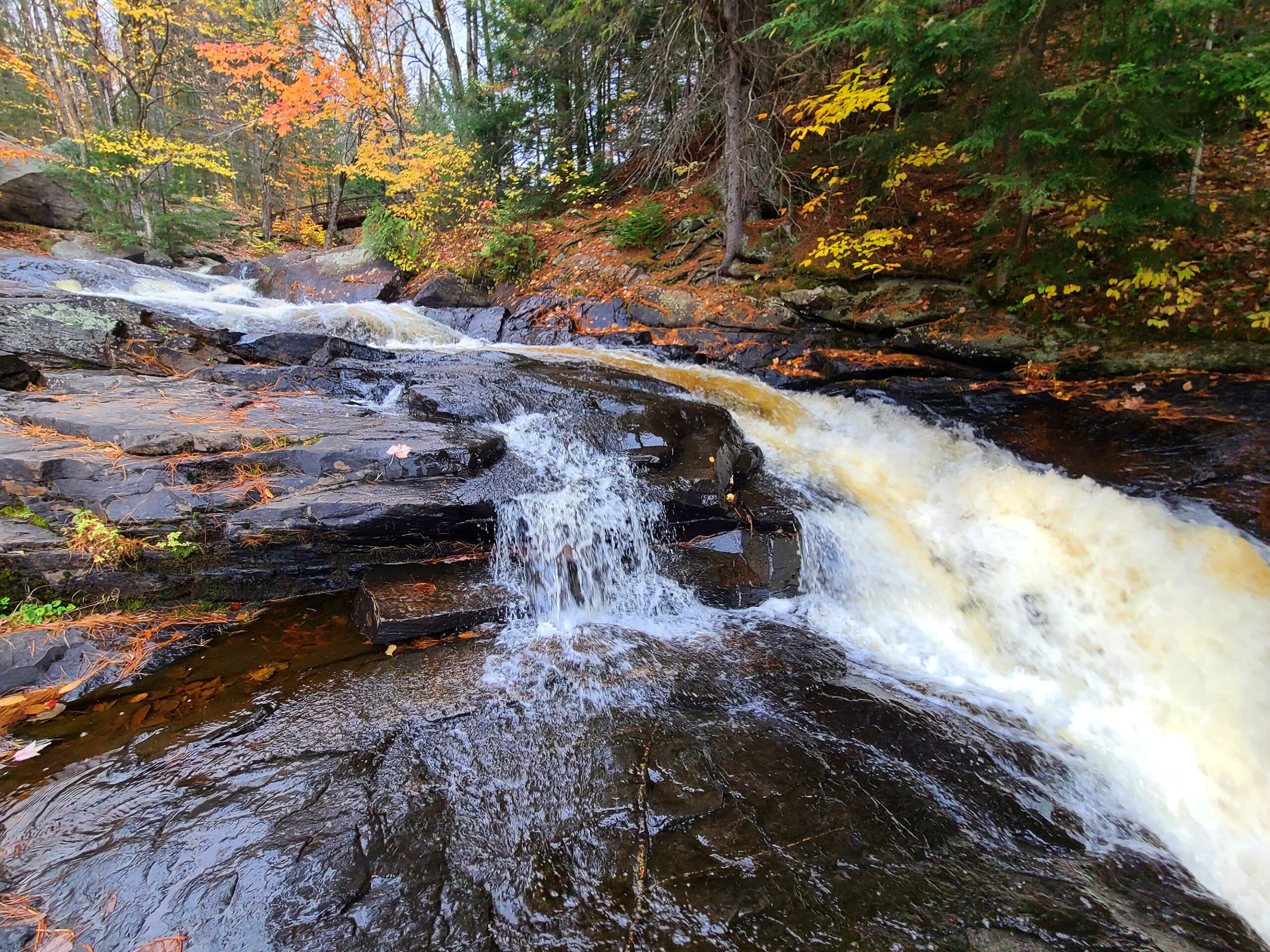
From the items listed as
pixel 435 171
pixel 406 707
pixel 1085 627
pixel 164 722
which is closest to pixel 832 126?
pixel 435 171

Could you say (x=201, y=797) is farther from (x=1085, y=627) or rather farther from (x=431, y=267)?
(x=431, y=267)

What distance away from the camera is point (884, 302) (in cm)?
781

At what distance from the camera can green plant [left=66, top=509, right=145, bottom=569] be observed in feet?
11.8

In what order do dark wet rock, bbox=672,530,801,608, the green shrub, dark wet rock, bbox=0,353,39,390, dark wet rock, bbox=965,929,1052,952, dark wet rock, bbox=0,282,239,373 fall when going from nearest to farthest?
dark wet rock, bbox=965,929,1052,952 < dark wet rock, bbox=672,530,801,608 < dark wet rock, bbox=0,353,39,390 < dark wet rock, bbox=0,282,239,373 < the green shrub

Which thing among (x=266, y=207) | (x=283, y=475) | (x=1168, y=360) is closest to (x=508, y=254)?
(x=283, y=475)

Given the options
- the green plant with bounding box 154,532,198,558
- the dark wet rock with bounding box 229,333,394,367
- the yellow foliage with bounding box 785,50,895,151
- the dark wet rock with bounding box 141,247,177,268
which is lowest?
the green plant with bounding box 154,532,198,558

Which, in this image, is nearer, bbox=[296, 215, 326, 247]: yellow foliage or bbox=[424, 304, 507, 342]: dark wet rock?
bbox=[424, 304, 507, 342]: dark wet rock

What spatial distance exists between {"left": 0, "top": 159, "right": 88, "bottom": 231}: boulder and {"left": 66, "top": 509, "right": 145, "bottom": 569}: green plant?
1550 centimetres

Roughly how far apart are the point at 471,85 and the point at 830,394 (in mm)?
12772

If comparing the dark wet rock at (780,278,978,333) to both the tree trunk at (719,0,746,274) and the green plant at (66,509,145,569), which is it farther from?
the green plant at (66,509,145,569)

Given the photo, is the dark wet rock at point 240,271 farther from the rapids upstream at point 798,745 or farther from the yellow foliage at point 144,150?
the rapids upstream at point 798,745

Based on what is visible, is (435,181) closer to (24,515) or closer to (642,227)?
(642,227)

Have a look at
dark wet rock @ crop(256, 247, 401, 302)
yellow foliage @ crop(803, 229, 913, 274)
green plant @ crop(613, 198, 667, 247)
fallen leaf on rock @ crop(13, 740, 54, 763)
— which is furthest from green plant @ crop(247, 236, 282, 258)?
fallen leaf on rock @ crop(13, 740, 54, 763)

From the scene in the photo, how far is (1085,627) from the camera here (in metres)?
3.90
